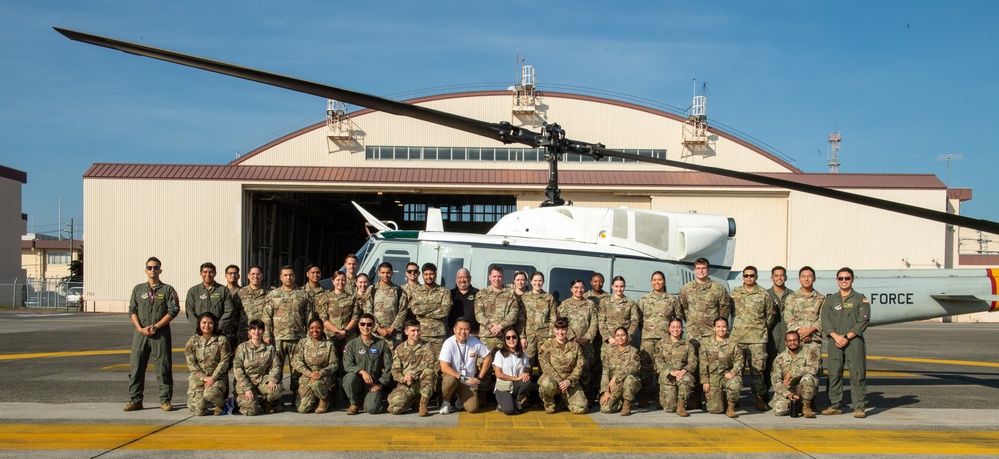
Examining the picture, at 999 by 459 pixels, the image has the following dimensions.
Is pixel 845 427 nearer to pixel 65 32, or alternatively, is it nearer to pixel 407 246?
pixel 407 246

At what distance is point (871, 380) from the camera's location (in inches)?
439

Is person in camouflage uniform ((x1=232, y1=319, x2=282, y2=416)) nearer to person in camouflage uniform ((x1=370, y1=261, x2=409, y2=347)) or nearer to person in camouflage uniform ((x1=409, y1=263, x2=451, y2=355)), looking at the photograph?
person in camouflage uniform ((x1=370, y1=261, x2=409, y2=347))

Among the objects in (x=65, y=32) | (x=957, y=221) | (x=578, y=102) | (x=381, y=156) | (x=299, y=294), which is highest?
(x=578, y=102)

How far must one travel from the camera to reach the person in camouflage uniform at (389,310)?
27.8 ft

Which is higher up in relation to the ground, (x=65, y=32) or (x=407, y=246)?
(x=65, y=32)

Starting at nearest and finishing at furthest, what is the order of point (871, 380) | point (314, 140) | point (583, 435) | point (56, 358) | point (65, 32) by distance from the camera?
point (65, 32), point (583, 435), point (871, 380), point (56, 358), point (314, 140)

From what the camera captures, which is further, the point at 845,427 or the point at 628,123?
the point at 628,123

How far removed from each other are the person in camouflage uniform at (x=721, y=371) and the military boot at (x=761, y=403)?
502 millimetres

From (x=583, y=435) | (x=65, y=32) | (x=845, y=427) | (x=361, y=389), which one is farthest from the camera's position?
(x=361, y=389)

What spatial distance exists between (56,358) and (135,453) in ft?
29.2

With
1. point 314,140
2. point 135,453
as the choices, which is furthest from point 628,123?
point 135,453

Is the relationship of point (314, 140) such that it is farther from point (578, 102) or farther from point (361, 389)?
point (361, 389)

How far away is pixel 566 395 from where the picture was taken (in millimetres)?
7934

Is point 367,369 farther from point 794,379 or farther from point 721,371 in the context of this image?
point 794,379
